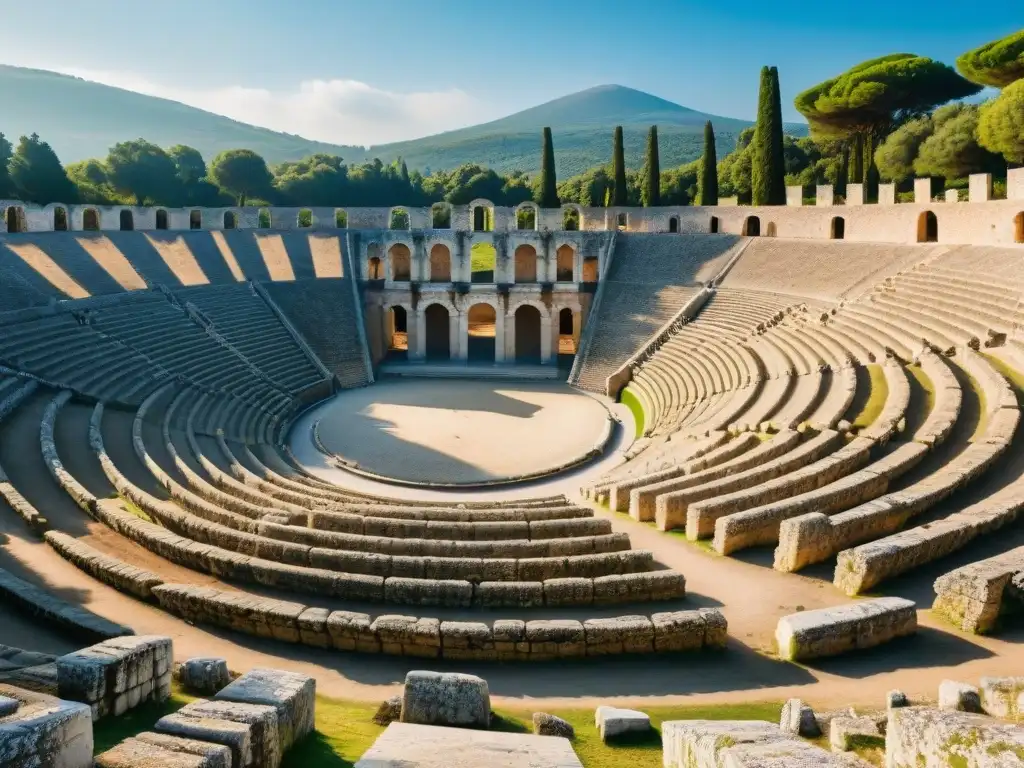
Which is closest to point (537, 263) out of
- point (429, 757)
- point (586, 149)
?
point (429, 757)

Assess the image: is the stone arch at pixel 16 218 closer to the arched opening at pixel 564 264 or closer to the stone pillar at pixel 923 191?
the arched opening at pixel 564 264

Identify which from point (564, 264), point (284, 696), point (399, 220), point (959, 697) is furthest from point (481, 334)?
point (959, 697)

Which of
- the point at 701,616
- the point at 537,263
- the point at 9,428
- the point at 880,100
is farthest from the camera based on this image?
the point at 880,100

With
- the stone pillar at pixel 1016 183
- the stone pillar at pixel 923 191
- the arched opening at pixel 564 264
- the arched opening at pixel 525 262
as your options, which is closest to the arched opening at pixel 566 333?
the arched opening at pixel 564 264

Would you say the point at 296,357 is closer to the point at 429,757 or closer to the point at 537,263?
the point at 537,263

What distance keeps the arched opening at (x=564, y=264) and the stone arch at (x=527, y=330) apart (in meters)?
2.07

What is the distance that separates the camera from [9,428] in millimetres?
17188

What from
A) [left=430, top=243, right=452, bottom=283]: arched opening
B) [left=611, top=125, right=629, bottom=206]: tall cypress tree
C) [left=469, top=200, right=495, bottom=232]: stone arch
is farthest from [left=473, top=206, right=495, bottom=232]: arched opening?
[left=611, top=125, right=629, bottom=206]: tall cypress tree

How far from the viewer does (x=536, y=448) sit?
23688 millimetres

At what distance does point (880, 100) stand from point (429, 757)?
4545 cm

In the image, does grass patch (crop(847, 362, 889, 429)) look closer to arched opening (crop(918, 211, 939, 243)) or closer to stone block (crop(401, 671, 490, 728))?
stone block (crop(401, 671, 490, 728))

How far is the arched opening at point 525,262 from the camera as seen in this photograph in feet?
137

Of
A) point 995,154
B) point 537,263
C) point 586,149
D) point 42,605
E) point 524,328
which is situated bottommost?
point 42,605

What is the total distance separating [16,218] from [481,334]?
69.3 ft
